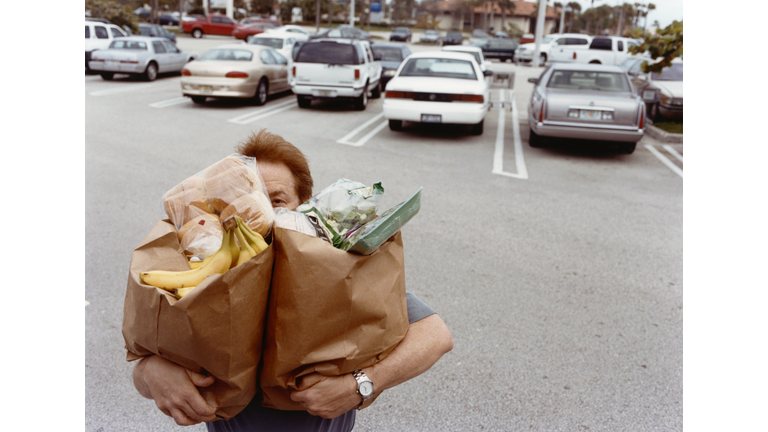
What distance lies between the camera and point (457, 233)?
18.2 feet

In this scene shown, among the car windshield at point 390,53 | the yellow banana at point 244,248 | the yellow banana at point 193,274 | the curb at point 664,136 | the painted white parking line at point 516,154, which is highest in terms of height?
the car windshield at point 390,53

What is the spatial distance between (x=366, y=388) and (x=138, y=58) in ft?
58.5

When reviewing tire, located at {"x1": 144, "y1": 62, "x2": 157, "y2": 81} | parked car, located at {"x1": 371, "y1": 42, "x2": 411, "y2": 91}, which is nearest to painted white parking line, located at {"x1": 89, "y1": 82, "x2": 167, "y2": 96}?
tire, located at {"x1": 144, "y1": 62, "x2": 157, "y2": 81}

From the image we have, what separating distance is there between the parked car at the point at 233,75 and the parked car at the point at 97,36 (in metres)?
6.10

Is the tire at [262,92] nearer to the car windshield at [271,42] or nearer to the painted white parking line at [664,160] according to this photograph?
the car windshield at [271,42]

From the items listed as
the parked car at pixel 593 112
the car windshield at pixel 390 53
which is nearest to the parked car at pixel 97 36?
the car windshield at pixel 390 53

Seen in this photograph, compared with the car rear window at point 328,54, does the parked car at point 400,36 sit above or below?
above

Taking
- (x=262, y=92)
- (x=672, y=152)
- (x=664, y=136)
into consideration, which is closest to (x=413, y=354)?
(x=672, y=152)

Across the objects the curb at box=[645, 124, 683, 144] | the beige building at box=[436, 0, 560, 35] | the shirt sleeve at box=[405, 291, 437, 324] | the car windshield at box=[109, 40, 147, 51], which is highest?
the beige building at box=[436, 0, 560, 35]

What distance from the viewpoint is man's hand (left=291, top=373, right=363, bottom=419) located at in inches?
50.6

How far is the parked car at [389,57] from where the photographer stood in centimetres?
1772

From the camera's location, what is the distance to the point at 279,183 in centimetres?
170

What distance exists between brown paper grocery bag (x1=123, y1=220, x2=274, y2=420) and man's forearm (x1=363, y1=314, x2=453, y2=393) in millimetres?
305

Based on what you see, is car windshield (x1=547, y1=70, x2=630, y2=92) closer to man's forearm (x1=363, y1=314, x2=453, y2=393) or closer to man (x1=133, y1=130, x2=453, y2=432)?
man (x1=133, y1=130, x2=453, y2=432)
